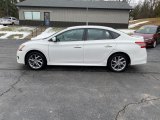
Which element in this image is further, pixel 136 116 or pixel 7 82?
pixel 7 82

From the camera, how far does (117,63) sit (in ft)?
23.3

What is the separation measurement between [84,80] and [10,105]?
2458 mm

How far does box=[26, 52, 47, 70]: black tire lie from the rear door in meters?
1.52

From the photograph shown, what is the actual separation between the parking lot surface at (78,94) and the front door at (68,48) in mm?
364

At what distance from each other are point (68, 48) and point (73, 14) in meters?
23.5

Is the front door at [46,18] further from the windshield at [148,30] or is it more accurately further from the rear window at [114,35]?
the rear window at [114,35]

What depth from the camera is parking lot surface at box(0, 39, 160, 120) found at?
3.99 metres

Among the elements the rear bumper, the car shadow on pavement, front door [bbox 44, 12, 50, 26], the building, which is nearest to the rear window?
the rear bumper

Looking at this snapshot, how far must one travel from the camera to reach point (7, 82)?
5723 millimetres

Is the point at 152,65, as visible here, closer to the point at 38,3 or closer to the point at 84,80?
the point at 84,80

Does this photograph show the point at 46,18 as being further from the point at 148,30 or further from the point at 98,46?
the point at 98,46

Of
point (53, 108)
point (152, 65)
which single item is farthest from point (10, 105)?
point (152, 65)

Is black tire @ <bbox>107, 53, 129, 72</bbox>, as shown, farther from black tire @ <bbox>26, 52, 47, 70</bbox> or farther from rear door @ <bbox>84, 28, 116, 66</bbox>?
black tire @ <bbox>26, 52, 47, 70</bbox>

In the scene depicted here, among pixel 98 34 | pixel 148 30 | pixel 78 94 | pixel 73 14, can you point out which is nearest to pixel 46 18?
pixel 73 14
